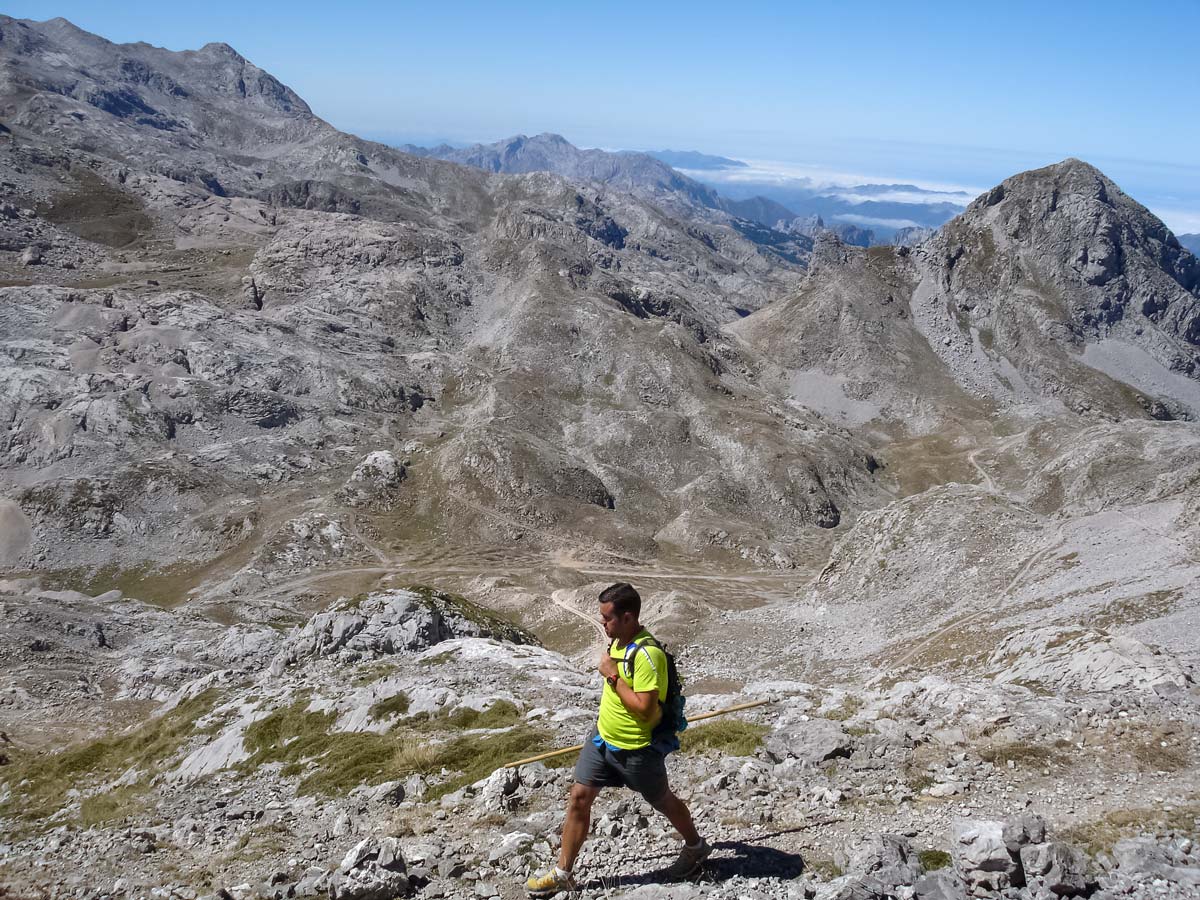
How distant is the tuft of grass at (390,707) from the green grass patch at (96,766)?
309 inches

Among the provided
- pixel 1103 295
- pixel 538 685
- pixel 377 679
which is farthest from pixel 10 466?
pixel 1103 295

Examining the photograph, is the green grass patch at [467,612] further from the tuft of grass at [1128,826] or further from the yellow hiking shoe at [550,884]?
the tuft of grass at [1128,826]

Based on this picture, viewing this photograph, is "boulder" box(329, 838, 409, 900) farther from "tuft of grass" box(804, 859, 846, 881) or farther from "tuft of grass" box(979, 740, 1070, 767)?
"tuft of grass" box(979, 740, 1070, 767)

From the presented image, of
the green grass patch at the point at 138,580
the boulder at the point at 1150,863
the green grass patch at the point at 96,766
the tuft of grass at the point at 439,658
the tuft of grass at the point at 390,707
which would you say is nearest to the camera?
the boulder at the point at 1150,863

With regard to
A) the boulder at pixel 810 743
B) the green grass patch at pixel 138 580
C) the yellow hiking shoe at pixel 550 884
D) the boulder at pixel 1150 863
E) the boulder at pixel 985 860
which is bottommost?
the green grass patch at pixel 138 580

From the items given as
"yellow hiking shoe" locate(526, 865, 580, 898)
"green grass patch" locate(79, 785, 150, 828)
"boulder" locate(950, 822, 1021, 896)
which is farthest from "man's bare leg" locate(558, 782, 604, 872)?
"green grass patch" locate(79, 785, 150, 828)

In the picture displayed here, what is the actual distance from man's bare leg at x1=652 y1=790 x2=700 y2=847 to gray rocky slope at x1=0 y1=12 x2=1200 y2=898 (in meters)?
0.97

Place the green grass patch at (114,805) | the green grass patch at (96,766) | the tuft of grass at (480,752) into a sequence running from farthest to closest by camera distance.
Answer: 1. the green grass patch at (96,766)
2. the green grass patch at (114,805)
3. the tuft of grass at (480,752)

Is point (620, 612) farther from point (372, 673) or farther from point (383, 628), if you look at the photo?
point (383, 628)

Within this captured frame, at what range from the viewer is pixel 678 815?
39.5ft

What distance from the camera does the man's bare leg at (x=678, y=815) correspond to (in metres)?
11.9

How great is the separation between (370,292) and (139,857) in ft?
467

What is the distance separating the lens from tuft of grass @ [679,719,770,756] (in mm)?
18592

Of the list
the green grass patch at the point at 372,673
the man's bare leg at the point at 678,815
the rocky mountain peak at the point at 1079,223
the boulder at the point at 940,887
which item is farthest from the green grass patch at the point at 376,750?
the rocky mountain peak at the point at 1079,223
